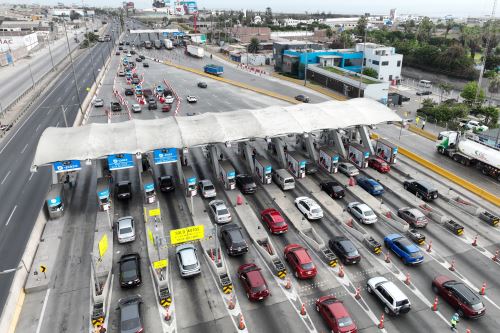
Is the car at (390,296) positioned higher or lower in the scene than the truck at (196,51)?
lower

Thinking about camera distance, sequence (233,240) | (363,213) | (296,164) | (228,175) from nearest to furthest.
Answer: (233,240), (363,213), (228,175), (296,164)

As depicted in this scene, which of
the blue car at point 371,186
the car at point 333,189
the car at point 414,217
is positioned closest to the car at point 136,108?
the car at point 333,189

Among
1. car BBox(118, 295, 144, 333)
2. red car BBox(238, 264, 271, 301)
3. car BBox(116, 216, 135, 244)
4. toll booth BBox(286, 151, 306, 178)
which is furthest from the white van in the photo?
car BBox(118, 295, 144, 333)

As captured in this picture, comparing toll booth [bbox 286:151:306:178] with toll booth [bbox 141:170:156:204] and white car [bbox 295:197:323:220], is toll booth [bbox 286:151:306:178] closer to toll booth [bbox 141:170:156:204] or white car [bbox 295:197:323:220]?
white car [bbox 295:197:323:220]

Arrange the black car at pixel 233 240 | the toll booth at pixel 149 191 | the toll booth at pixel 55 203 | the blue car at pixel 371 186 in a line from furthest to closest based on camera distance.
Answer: the blue car at pixel 371 186 < the toll booth at pixel 149 191 < the toll booth at pixel 55 203 < the black car at pixel 233 240

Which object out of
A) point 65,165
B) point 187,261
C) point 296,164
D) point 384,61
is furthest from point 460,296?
point 384,61

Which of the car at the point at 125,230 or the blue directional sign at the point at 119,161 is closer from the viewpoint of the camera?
the car at the point at 125,230

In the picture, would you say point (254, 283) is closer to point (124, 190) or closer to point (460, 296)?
point (460, 296)

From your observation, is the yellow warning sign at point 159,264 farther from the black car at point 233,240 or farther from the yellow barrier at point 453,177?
the yellow barrier at point 453,177
